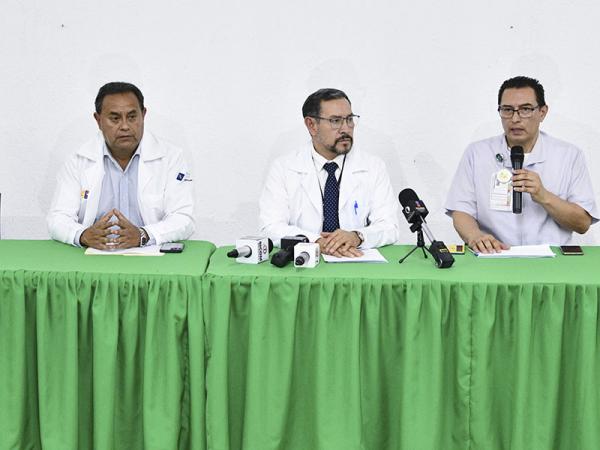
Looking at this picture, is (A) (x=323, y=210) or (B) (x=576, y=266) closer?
(B) (x=576, y=266)

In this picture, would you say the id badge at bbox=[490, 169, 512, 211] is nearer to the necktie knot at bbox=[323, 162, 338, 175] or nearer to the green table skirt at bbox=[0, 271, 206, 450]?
the necktie knot at bbox=[323, 162, 338, 175]

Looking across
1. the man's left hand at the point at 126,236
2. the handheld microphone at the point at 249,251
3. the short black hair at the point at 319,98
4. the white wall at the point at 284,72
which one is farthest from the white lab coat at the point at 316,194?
the white wall at the point at 284,72

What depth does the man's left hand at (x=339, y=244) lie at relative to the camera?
2.41 m

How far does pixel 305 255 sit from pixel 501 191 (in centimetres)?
113

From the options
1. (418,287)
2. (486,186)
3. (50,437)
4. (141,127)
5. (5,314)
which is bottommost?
(50,437)

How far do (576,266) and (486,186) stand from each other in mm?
873

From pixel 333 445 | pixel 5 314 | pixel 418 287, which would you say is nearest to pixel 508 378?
pixel 418 287

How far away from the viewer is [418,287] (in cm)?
205

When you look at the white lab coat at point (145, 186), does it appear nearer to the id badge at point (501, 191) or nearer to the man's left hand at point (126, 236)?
the man's left hand at point (126, 236)

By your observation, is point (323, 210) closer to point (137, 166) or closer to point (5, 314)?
point (137, 166)

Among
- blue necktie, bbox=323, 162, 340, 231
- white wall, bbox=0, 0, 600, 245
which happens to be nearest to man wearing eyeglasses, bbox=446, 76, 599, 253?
blue necktie, bbox=323, 162, 340, 231

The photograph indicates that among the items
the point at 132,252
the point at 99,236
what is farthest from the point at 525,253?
the point at 99,236

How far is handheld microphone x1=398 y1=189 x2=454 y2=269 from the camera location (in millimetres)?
2211

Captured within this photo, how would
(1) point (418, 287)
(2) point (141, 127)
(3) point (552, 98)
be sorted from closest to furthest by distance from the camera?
(1) point (418, 287) < (2) point (141, 127) < (3) point (552, 98)
